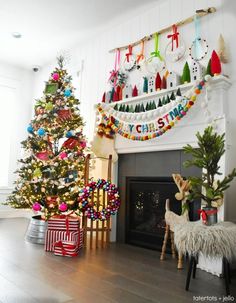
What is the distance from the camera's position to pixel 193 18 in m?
3.28

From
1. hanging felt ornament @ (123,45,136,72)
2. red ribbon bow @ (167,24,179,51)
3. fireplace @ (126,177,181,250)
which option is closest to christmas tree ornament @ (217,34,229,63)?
red ribbon bow @ (167,24,179,51)

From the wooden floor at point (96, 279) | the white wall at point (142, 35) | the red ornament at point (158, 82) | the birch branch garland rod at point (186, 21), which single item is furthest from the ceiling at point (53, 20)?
the wooden floor at point (96, 279)

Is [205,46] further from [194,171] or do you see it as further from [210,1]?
[194,171]

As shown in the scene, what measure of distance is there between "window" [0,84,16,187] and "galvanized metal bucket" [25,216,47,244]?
249 centimetres

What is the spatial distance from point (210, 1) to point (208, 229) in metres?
2.56

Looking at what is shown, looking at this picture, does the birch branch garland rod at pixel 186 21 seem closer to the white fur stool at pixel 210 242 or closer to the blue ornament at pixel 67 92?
the blue ornament at pixel 67 92

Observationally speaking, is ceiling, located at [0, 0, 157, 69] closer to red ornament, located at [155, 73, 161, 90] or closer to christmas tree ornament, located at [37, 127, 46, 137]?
red ornament, located at [155, 73, 161, 90]

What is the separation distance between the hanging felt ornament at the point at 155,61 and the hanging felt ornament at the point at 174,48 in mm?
96

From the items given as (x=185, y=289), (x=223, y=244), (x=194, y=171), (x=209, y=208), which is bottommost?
(x=185, y=289)

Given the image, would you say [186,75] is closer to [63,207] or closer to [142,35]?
[142,35]

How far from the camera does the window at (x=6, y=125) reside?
232 inches

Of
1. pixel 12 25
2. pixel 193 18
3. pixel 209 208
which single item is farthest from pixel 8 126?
pixel 209 208

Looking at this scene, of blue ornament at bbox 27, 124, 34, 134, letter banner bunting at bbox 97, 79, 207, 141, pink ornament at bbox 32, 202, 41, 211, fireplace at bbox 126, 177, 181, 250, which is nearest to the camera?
letter banner bunting at bbox 97, 79, 207, 141

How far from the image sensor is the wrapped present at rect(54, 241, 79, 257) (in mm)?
2963
